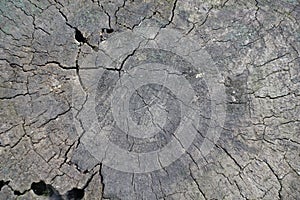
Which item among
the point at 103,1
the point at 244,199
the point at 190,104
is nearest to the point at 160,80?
the point at 190,104

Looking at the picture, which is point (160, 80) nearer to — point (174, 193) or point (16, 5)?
point (174, 193)

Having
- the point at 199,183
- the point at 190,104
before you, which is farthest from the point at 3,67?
the point at 199,183

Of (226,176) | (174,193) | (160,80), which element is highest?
(160,80)

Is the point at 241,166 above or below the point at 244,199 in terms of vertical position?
above

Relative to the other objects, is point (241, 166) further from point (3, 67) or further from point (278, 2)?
point (3, 67)

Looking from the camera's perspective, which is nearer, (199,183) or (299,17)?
(199,183)

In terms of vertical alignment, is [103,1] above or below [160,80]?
above
